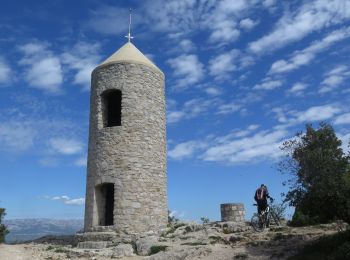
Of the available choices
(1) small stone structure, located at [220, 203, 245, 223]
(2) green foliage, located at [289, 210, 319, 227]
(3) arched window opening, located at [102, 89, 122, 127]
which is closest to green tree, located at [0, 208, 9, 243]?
(3) arched window opening, located at [102, 89, 122, 127]

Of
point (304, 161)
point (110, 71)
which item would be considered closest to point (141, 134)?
point (110, 71)

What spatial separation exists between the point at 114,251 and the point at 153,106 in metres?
6.91

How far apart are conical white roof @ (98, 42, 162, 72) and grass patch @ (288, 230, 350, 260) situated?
1112cm

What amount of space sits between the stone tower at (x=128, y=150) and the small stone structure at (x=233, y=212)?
2.64m

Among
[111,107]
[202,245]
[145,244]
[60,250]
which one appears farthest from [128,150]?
[202,245]

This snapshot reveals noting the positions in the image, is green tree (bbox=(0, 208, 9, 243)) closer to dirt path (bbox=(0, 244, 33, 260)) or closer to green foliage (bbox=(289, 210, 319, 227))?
dirt path (bbox=(0, 244, 33, 260))

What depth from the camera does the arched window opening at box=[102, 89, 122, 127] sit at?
1919 centimetres

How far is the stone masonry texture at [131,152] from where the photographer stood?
17250 mm

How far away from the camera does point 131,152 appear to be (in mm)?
17734

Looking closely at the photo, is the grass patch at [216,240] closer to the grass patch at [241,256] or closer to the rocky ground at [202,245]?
the rocky ground at [202,245]

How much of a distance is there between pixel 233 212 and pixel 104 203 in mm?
5724

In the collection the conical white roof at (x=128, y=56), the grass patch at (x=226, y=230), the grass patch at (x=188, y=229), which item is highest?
the conical white roof at (x=128, y=56)

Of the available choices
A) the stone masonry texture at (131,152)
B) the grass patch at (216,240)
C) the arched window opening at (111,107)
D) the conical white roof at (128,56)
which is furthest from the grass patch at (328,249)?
the conical white roof at (128,56)

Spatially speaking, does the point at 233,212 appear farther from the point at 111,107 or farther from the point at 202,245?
the point at 111,107
